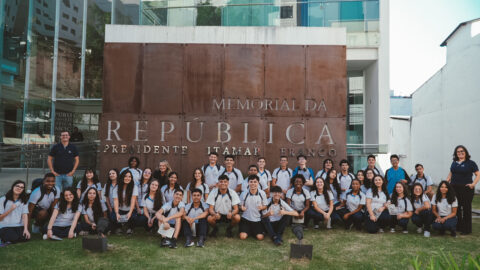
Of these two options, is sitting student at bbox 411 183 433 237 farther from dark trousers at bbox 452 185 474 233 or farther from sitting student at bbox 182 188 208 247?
sitting student at bbox 182 188 208 247

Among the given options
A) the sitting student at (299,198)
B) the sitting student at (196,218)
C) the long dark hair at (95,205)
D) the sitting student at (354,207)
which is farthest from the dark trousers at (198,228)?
the sitting student at (354,207)

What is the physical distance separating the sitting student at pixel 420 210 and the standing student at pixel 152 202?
527cm

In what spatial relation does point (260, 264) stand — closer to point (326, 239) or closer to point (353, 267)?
point (353, 267)

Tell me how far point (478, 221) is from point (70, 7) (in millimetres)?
16660

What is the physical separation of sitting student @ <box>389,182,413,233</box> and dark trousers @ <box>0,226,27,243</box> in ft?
23.5

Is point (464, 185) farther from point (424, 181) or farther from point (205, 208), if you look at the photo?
point (205, 208)

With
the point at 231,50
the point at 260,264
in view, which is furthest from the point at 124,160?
the point at 260,264

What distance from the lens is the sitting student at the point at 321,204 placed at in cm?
713

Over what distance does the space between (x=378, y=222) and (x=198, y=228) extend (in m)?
3.79

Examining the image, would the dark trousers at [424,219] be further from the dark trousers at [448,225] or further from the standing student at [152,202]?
the standing student at [152,202]

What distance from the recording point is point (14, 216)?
235 inches

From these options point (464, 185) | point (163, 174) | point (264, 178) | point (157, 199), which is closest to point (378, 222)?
point (464, 185)

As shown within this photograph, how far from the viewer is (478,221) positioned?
7.90m

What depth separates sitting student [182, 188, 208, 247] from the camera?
6.07m
